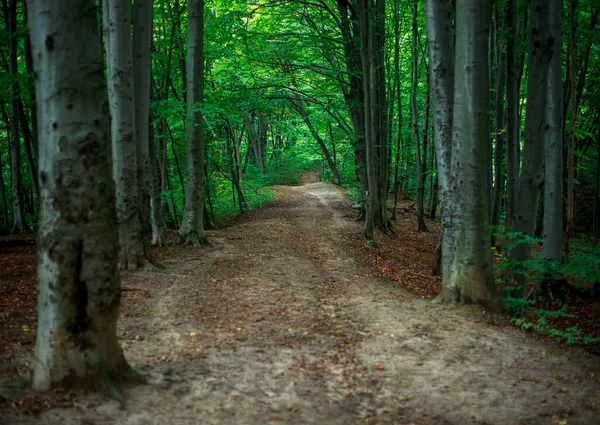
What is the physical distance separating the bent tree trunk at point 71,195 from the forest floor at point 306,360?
36cm

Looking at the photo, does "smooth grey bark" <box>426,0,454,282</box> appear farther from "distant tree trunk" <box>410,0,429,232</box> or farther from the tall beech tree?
the tall beech tree

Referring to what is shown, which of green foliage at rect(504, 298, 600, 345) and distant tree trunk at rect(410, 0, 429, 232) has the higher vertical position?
distant tree trunk at rect(410, 0, 429, 232)

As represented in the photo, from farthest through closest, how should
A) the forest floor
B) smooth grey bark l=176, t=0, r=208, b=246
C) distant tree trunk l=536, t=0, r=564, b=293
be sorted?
smooth grey bark l=176, t=0, r=208, b=246 → distant tree trunk l=536, t=0, r=564, b=293 → the forest floor

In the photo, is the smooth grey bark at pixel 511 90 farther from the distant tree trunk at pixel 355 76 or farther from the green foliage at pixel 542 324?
the distant tree trunk at pixel 355 76

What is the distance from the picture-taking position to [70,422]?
325 cm

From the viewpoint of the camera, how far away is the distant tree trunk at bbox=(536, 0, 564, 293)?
8.64 m

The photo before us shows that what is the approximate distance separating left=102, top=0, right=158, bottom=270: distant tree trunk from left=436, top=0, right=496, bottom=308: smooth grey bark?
5812 mm

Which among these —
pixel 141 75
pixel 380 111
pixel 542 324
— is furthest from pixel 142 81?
pixel 380 111

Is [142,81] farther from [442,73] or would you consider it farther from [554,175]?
[554,175]

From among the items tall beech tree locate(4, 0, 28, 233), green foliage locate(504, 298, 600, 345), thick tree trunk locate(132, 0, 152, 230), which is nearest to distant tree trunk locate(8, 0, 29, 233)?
tall beech tree locate(4, 0, 28, 233)

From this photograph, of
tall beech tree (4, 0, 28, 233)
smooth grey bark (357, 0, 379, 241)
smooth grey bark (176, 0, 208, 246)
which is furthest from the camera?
smooth grey bark (357, 0, 379, 241)

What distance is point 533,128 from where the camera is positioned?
23.7 feet

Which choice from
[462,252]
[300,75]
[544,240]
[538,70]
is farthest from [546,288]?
[300,75]

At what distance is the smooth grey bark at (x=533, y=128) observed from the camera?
23.3 feet
